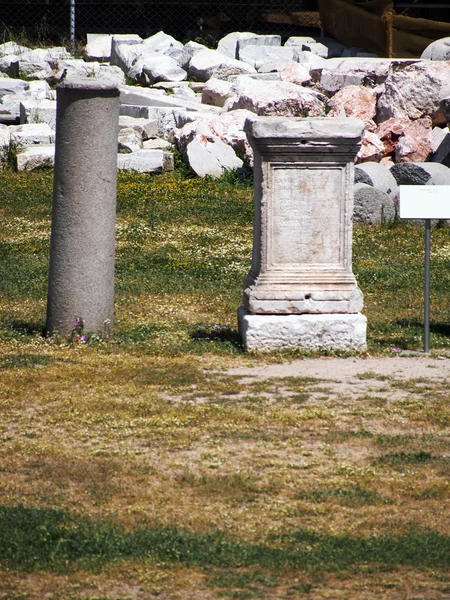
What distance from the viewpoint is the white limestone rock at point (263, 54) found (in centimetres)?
2114

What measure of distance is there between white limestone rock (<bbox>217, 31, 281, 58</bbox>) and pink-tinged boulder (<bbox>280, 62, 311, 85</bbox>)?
3.64 meters

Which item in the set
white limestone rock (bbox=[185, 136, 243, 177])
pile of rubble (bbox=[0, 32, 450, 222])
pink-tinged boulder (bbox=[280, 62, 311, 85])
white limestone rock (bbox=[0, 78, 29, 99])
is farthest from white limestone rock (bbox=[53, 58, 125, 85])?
white limestone rock (bbox=[185, 136, 243, 177])

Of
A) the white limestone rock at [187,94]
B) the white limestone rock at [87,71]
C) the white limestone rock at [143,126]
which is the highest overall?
the white limestone rock at [87,71]

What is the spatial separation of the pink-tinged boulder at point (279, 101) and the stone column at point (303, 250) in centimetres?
809

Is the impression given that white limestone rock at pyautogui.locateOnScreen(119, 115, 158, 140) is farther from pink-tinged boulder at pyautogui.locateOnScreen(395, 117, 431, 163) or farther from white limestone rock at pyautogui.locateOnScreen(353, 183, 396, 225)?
white limestone rock at pyautogui.locateOnScreen(353, 183, 396, 225)

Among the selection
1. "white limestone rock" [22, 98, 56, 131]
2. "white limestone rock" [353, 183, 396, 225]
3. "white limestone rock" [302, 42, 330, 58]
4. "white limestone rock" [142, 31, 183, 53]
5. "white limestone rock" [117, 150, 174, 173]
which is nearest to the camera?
"white limestone rock" [353, 183, 396, 225]

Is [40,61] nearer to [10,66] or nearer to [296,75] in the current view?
[10,66]

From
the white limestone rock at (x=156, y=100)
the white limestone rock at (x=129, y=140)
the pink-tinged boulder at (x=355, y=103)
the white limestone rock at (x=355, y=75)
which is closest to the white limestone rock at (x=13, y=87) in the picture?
the white limestone rock at (x=156, y=100)

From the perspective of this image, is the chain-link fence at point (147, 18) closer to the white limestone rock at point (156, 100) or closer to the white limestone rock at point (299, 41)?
the white limestone rock at point (299, 41)

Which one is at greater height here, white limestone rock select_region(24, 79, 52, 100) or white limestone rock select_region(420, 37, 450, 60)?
white limestone rock select_region(420, 37, 450, 60)

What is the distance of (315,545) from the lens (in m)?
4.65

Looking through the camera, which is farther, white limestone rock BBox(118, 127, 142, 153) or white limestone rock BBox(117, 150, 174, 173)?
white limestone rock BBox(118, 127, 142, 153)

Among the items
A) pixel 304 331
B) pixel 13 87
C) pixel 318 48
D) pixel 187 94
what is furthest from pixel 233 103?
pixel 304 331

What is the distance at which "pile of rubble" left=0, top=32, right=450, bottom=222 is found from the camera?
49.0 feet
